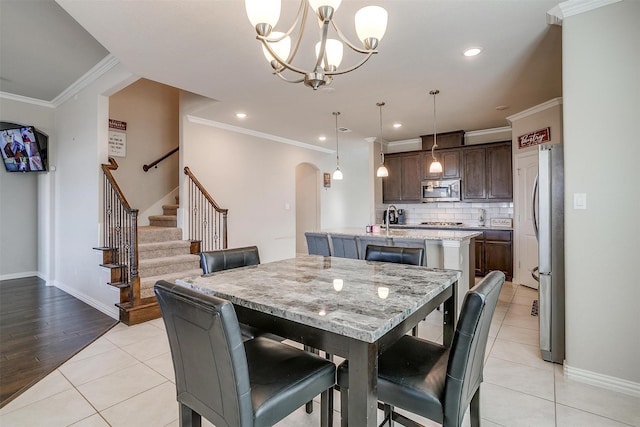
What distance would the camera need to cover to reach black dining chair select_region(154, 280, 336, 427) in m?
1.06

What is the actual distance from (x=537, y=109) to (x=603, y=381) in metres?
3.82

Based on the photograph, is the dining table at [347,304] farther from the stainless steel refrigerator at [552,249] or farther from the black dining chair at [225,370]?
the stainless steel refrigerator at [552,249]

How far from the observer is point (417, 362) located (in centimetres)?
145

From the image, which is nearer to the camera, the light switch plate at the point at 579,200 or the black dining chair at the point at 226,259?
the black dining chair at the point at 226,259

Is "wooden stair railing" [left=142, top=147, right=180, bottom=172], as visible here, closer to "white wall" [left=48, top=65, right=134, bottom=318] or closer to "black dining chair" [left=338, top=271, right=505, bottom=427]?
"white wall" [left=48, top=65, right=134, bottom=318]

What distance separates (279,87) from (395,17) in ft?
5.78

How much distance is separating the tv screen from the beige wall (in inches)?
43.6

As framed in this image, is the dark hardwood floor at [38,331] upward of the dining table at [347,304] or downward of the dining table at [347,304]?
downward

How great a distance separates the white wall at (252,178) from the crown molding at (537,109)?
314cm

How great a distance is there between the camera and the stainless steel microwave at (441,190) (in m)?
6.16

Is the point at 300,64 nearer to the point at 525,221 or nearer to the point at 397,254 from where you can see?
the point at 397,254

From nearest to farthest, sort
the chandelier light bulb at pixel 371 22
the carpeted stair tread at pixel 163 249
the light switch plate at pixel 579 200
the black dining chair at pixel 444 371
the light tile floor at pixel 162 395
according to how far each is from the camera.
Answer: the black dining chair at pixel 444 371, the chandelier light bulb at pixel 371 22, the light tile floor at pixel 162 395, the light switch plate at pixel 579 200, the carpeted stair tread at pixel 163 249

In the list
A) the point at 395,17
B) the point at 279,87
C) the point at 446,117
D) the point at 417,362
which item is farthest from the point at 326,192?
the point at 417,362

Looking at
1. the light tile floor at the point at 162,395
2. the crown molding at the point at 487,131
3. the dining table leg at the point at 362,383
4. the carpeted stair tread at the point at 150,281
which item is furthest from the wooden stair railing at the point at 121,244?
the crown molding at the point at 487,131
